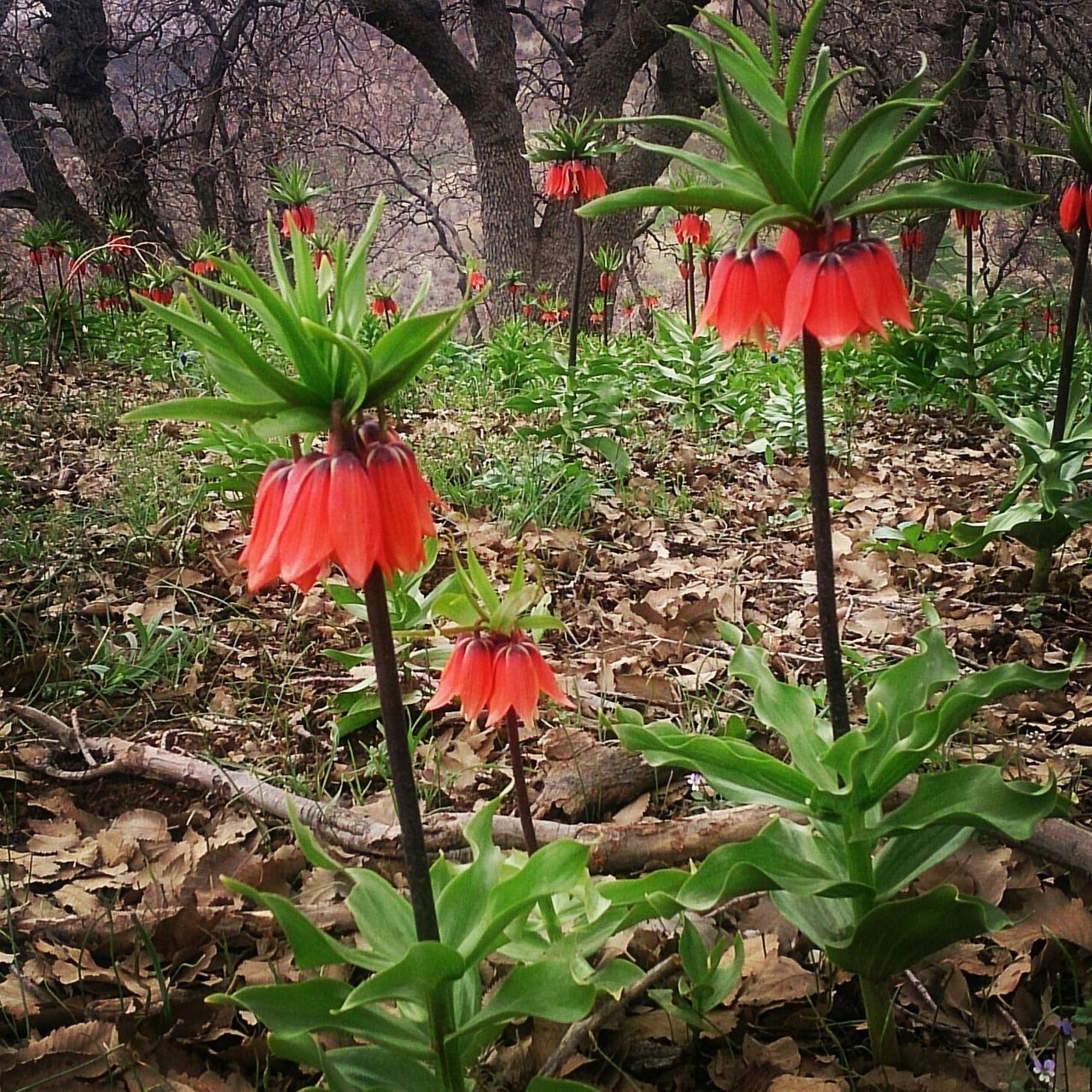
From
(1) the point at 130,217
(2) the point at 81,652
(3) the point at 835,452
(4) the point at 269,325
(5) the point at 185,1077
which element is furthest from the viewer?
(1) the point at 130,217

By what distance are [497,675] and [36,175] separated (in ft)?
34.6

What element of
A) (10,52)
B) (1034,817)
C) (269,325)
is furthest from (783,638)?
(10,52)

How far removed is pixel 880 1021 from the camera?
1412 mm

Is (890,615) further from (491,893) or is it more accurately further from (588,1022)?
(491,893)

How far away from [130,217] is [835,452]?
7.51 meters

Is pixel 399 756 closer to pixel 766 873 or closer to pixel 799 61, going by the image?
pixel 766 873

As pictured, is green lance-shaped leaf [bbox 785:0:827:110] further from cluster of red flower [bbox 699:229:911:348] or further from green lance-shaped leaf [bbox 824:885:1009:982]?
green lance-shaped leaf [bbox 824:885:1009:982]

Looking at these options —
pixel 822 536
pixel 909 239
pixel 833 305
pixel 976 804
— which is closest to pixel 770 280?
pixel 833 305

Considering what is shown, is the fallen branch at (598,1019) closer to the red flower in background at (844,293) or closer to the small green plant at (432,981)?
the small green plant at (432,981)

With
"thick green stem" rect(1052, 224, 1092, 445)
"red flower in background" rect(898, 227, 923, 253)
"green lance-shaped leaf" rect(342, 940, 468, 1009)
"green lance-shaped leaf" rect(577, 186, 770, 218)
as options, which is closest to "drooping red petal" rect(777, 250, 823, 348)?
"green lance-shaped leaf" rect(577, 186, 770, 218)

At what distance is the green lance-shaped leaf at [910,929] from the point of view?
124cm

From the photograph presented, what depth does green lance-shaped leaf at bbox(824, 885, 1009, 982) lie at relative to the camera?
124 cm

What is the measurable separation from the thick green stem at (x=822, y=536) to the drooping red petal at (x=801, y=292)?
0.15ft

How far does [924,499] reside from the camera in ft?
12.9
